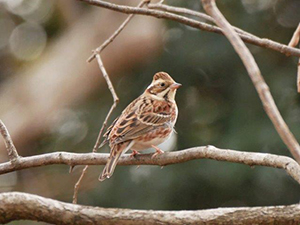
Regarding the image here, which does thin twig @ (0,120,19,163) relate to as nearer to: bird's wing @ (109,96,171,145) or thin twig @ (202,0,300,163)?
bird's wing @ (109,96,171,145)

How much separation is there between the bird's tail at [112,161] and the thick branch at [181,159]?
0.30ft

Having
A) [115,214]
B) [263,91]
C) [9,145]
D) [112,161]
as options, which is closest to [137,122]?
[112,161]

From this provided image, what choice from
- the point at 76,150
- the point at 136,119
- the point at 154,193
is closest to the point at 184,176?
the point at 154,193

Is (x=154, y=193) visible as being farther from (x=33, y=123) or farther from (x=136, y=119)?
(x=136, y=119)

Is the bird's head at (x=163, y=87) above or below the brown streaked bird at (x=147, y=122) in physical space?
above

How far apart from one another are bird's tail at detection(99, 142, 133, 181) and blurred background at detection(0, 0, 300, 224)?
15.5 ft

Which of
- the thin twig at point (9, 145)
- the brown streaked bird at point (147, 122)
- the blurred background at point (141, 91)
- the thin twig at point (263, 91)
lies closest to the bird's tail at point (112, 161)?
the brown streaked bird at point (147, 122)

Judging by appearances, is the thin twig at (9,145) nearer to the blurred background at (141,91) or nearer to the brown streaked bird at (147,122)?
the brown streaked bird at (147,122)

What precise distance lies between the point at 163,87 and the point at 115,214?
7.39 ft

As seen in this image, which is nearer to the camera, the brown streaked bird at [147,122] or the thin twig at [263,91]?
the thin twig at [263,91]

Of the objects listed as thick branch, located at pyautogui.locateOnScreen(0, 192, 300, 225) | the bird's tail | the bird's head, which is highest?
the bird's head

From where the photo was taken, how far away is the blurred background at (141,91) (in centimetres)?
937

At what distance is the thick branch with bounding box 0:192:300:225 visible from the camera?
2.94 m

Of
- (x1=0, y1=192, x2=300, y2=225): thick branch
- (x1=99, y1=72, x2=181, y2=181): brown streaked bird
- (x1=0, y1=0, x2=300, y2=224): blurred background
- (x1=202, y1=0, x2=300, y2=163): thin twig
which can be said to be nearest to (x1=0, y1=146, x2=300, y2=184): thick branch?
(x1=0, y1=192, x2=300, y2=225): thick branch
